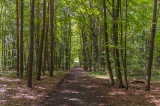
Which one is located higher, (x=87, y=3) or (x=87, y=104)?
(x=87, y=3)

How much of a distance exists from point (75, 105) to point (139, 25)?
6.64m

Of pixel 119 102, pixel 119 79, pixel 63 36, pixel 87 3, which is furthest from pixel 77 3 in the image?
pixel 119 102

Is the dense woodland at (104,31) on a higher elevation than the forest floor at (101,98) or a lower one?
higher

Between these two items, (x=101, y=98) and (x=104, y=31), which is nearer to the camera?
(x=101, y=98)

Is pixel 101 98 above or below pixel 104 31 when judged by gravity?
below

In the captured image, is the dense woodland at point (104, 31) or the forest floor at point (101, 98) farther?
the dense woodland at point (104, 31)

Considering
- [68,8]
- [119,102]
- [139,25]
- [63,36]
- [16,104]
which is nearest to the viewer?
[16,104]

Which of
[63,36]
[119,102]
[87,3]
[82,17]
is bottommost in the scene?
[119,102]

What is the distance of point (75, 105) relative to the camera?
20.4 ft

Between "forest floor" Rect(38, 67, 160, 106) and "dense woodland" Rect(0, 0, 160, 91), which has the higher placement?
"dense woodland" Rect(0, 0, 160, 91)

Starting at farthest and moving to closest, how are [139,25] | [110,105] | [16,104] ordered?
[139,25], [110,105], [16,104]

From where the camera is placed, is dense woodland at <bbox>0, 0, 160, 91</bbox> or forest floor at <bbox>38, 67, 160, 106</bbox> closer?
forest floor at <bbox>38, 67, 160, 106</bbox>

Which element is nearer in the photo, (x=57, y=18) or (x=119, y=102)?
(x=119, y=102)

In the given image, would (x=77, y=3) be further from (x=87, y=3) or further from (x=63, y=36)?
(x=63, y=36)
